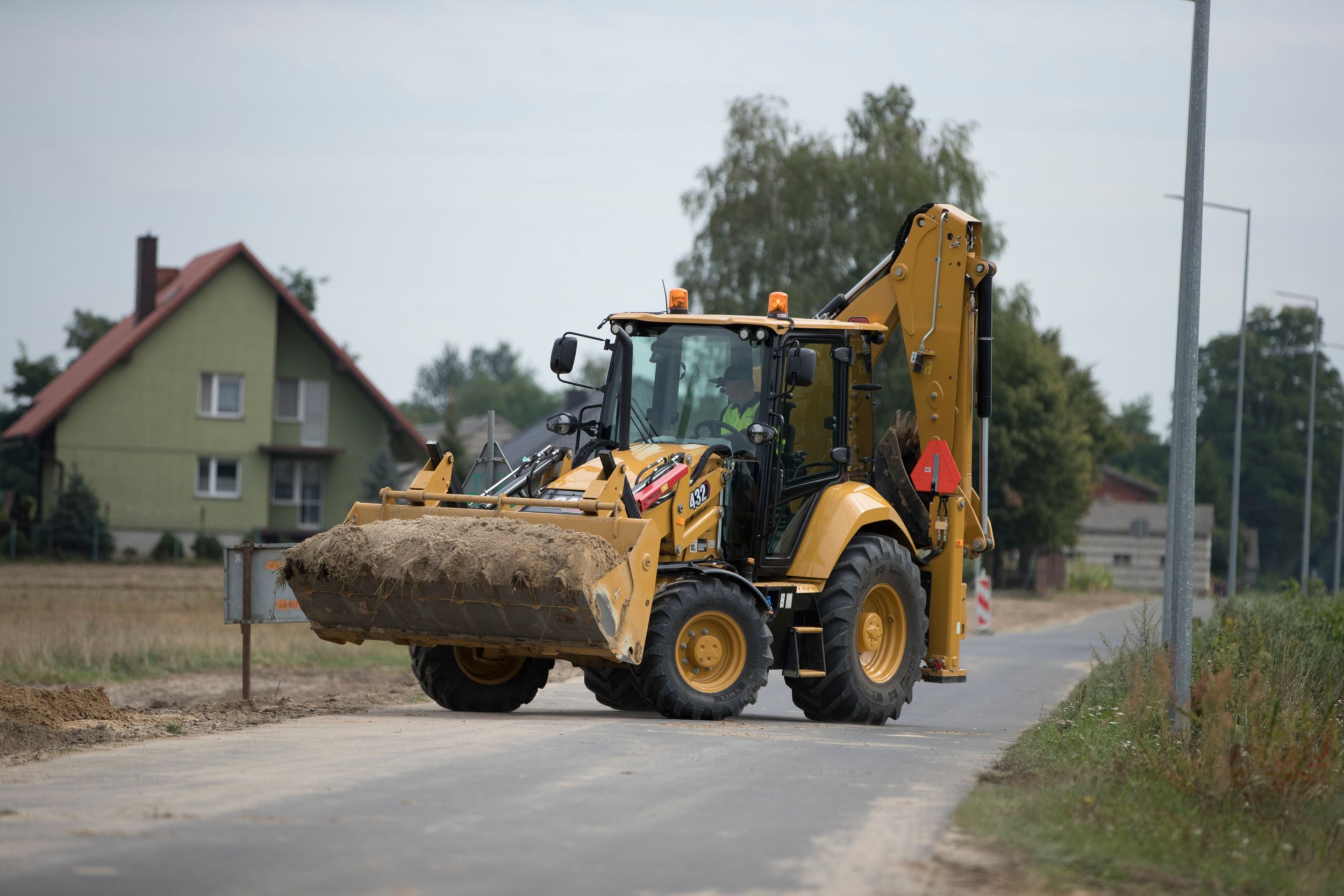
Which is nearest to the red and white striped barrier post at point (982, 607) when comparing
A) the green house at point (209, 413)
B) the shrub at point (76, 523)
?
the green house at point (209, 413)

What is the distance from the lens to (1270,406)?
10450 cm

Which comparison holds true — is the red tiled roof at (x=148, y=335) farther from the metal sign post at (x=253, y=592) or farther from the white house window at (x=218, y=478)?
the metal sign post at (x=253, y=592)

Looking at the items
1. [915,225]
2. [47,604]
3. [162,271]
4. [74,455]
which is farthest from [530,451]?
[162,271]

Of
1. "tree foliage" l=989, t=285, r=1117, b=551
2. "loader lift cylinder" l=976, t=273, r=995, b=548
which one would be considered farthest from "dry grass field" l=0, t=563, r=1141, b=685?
"tree foliage" l=989, t=285, r=1117, b=551

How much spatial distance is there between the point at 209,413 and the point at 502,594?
137 ft

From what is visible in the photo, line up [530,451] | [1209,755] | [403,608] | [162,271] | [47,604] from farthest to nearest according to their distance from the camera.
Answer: [162,271] → [47,604] → [530,451] → [403,608] → [1209,755]

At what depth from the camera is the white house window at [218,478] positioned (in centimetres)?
5134

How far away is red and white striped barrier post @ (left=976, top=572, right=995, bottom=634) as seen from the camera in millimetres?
33594

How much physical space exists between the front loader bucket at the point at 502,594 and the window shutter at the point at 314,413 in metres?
41.8

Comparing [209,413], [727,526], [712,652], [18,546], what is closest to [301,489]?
[209,413]

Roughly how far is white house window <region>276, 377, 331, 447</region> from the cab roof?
133ft

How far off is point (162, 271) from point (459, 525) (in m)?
49.5

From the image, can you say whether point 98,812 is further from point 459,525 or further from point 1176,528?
point 1176,528

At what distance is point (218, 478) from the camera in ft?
170
